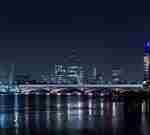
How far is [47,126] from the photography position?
31.7 m

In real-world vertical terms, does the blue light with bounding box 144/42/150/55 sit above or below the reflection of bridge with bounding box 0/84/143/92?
above

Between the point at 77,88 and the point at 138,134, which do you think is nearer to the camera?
the point at 138,134

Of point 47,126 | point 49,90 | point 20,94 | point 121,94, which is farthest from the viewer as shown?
point 20,94

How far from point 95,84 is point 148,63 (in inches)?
375

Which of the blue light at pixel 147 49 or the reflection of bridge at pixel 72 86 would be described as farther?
the blue light at pixel 147 49

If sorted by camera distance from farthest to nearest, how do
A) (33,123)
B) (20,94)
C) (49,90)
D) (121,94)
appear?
(20,94), (49,90), (121,94), (33,123)

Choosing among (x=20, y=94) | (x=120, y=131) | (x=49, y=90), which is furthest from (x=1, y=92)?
(x=120, y=131)

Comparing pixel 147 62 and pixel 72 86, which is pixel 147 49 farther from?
pixel 72 86

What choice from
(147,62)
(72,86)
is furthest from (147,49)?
(72,86)

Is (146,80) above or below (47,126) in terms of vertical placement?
above

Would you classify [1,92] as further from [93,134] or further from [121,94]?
[93,134]

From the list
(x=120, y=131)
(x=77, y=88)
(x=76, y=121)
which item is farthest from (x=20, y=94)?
(x=120, y=131)

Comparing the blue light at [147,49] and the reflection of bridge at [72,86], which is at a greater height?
the blue light at [147,49]

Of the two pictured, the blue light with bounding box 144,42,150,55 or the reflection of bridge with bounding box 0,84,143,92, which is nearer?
the reflection of bridge with bounding box 0,84,143,92
